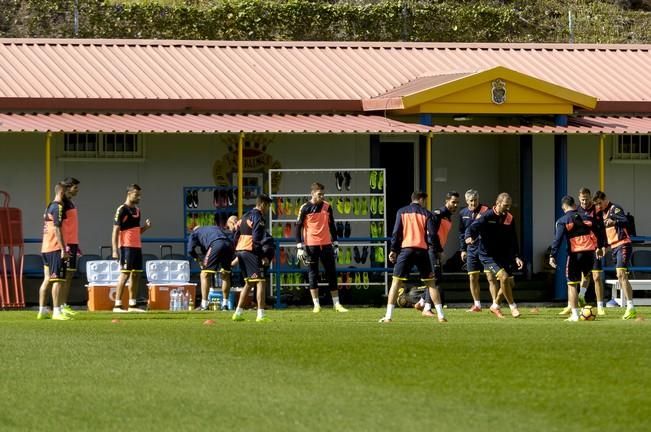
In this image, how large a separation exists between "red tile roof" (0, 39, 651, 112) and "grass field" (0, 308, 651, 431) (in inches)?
341

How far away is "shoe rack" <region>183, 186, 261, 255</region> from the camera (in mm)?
28547

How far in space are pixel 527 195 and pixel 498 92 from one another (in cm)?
292

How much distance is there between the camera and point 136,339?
1827 centimetres

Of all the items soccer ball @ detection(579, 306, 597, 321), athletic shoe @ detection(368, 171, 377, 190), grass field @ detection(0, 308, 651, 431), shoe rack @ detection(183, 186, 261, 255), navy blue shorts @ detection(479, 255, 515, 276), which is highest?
athletic shoe @ detection(368, 171, 377, 190)

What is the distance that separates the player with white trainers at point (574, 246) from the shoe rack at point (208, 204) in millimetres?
8411

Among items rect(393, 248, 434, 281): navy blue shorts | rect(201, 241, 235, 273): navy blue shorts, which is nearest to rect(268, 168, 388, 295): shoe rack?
rect(201, 241, 235, 273): navy blue shorts

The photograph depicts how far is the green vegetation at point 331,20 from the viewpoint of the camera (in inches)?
1475

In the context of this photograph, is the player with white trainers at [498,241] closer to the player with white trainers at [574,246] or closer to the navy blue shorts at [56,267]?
the player with white trainers at [574,246]

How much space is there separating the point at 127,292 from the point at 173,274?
3.96ft

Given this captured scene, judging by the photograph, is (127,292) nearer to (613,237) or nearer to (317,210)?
(317,210)

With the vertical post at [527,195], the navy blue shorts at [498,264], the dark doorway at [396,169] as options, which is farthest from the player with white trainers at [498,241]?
the dark doorway at [396,169]

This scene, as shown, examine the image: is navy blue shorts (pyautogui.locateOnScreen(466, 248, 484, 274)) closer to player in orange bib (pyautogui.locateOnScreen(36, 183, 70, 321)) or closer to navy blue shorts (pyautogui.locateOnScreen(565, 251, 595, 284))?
navy blue shorts (pyautogui.locateOnScreen(565, 251, 595, 284))

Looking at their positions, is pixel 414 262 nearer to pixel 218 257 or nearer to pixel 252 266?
pixel 252 266

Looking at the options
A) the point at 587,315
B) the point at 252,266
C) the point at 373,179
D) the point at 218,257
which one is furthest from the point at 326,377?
the point at 373,179
